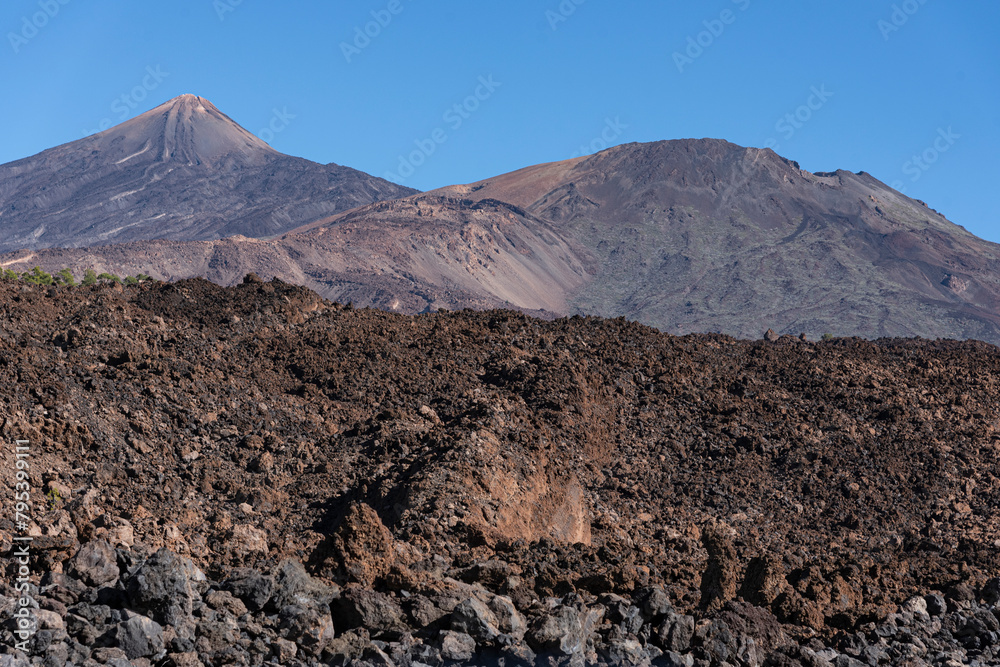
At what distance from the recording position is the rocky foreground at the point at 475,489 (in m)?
10.3

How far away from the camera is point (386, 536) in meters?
12.7

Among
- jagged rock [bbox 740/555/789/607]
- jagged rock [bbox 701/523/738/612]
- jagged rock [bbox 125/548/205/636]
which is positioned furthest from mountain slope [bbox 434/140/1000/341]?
jagged rock [bbox 125/548/205/636]

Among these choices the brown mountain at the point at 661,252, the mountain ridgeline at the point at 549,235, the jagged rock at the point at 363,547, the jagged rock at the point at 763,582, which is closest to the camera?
the jagged rock at the point at 763,582

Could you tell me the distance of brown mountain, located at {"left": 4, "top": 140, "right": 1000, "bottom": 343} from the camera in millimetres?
93938

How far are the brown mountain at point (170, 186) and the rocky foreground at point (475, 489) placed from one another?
119080 mm

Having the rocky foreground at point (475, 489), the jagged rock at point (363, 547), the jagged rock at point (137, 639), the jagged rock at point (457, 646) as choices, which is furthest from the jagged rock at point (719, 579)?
the jagged rock at point (137, 639)

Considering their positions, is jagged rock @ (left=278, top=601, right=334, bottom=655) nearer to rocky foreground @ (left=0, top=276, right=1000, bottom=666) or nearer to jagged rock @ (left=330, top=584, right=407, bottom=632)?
rocky foreground @ (left=0, top=276, right=1000, bottom=666)

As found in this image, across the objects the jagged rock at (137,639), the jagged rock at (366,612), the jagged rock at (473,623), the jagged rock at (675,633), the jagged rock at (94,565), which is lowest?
the jagged rock at (137,639)

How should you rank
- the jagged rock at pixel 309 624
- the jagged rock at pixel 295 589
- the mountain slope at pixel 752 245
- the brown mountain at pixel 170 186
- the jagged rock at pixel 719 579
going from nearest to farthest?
the jagged rock at pixel 309 624 → the jagged rock at pixel 295 589 → the jagged rock at pixel 719 579 → the mountain slope at pixel 752 245 → the brown mountain at pixel 170 186

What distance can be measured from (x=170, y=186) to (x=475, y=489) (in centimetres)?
15294

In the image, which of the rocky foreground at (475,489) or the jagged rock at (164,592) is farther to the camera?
the rocky foreground at (475,489)

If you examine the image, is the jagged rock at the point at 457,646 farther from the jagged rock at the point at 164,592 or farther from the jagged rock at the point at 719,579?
the jagged rock at the point at 719,579

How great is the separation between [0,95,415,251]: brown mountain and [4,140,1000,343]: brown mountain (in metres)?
22.4

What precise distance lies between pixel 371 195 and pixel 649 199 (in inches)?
1807
